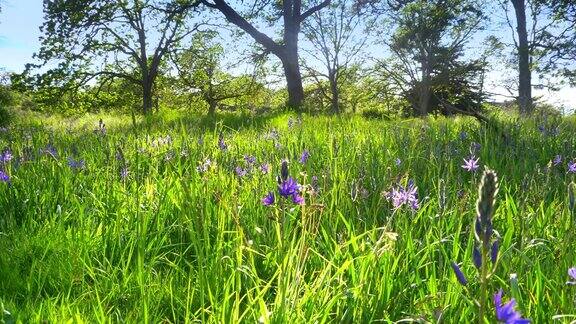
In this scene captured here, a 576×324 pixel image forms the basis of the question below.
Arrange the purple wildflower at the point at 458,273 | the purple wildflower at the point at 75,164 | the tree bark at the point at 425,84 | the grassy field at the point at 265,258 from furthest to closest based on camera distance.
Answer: the tree bark at the point at 425,84 < the purple wildflower at the point at 75,164 < the grassy field at the point at 265,258 < the purple wildflower at the point at 458,273

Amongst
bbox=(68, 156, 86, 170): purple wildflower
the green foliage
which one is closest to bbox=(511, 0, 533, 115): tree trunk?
the green foliage

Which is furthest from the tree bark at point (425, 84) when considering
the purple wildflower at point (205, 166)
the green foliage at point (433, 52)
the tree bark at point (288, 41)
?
the purple wildflower at point (205, 166)

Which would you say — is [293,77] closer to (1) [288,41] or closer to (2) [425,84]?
(1) [288,41]

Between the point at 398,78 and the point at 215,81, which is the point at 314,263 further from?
the point at 215,81

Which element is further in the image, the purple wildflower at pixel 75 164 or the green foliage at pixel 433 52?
the green foliage at pixel 433 52

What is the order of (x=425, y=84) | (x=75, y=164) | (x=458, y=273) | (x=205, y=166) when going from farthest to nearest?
(x=425, y=84), (x=75, y=164), (x=205, y=166), (x=458, y=273)

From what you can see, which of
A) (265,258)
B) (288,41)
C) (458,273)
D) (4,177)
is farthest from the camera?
(288,41)

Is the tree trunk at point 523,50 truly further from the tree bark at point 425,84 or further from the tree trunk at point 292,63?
the tree trunk at point 292,63

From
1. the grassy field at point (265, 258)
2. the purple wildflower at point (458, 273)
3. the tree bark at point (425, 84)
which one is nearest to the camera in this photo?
the purple wildflower at point (458, 273)

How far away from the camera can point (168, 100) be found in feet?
132

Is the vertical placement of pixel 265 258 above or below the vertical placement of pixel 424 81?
below

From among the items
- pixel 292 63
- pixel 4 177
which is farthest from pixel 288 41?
pixel 4 177

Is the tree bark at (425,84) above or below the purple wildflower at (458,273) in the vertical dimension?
above

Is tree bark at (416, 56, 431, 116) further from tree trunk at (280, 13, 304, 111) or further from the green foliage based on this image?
tree trunk at (280, 13, 304, 111)
